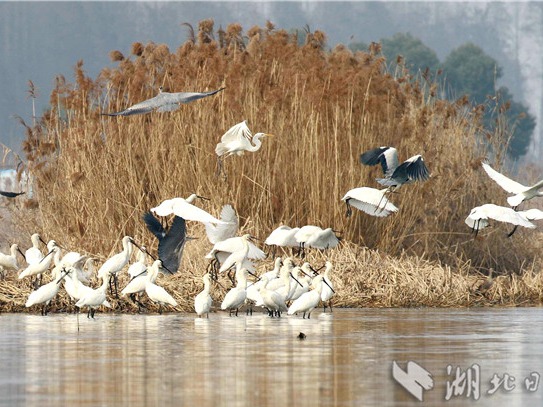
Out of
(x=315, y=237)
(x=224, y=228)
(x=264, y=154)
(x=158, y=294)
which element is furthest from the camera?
(x=264, y=154)

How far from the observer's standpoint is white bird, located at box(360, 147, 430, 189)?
54.2 feet

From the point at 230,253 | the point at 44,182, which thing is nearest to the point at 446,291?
the point at 230,253

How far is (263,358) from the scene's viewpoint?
11.5 metres

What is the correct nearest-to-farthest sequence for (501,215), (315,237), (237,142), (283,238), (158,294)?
(158,294) < (501,215) < (315,237) < (283,238) < (237,142)

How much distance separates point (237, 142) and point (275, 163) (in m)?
1.58

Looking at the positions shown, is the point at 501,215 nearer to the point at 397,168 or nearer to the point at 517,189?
the point at 517,189

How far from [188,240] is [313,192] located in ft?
6.69

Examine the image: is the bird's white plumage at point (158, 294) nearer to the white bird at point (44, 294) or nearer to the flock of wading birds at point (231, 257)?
the flock of wading birds at point (231, 257)

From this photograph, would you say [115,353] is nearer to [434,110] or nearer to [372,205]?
[372,205]

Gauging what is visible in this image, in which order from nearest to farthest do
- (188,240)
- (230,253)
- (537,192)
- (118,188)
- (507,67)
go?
(537,192) < (230,253) < (188,240) < (118,188) < (507,67)

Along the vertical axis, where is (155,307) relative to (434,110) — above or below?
below

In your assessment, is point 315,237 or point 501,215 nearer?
point 501,215

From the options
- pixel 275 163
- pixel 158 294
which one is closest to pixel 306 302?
pixel 158 294

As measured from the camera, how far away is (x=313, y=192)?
63.8 ft
